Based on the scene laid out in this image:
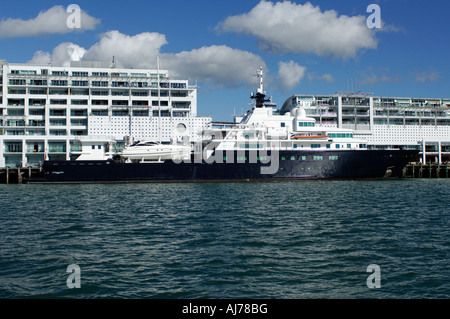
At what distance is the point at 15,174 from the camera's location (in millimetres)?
39312

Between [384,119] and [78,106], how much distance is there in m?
42.1

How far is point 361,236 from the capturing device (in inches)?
481

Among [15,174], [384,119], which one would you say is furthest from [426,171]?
[15,174]

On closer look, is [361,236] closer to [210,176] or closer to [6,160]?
[210,176]

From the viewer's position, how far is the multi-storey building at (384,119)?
2169 inches

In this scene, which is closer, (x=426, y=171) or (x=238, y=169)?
(x=238, y=169)

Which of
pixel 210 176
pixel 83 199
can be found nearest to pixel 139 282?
pixel 83 199
